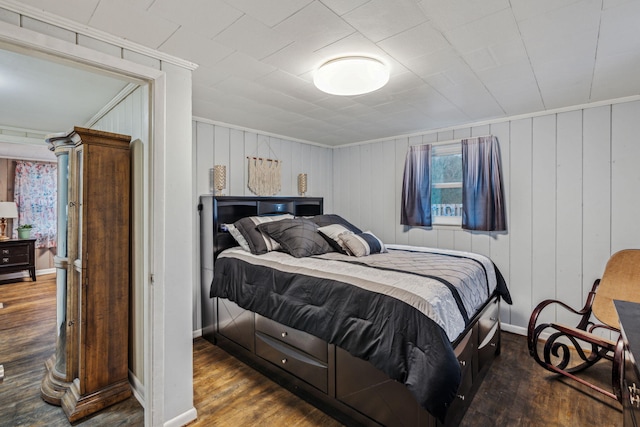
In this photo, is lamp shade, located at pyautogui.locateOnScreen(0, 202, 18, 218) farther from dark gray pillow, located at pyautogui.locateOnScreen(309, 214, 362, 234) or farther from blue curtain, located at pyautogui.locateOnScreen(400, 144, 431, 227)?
blue curtain, located at pyautogui.locateOnScreen(400, 144, 431, 227)

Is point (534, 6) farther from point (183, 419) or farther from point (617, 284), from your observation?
point (183, 419)

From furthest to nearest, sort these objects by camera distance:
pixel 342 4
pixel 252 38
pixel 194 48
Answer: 1. pixel 194 48
2. pixel 252 38
3. pixel 342 4

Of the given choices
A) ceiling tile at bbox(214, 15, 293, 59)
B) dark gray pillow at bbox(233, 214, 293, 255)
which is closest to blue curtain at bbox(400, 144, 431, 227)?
dark gray pillow at bbox(233, 214, 293, 255)

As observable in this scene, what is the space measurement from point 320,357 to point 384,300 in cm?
67

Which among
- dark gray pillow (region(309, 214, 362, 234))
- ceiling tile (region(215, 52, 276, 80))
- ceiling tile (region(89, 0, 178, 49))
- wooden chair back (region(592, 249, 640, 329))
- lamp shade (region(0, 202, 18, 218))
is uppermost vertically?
ceiling tile (region(215, 52, 276, 80))

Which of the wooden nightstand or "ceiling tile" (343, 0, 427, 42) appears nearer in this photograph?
"ceiling tile" (343, 0, 427, 42)

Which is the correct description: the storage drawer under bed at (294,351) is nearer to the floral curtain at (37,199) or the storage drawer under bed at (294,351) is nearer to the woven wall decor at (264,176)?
the woven wall decor at (264,176)

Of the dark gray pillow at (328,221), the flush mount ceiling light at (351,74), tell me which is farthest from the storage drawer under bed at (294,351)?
the flush mount ceiling light at (351,74)

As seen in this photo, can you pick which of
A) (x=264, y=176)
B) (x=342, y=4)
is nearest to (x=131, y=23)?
(x=342, y=4)

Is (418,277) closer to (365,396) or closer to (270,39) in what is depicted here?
(365,396)

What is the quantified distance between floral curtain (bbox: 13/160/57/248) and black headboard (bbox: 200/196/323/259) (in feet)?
16.2

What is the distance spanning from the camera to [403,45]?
1.78m

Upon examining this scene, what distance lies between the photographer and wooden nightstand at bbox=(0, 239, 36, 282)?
17.0 feet

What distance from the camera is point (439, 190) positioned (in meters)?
3.89
